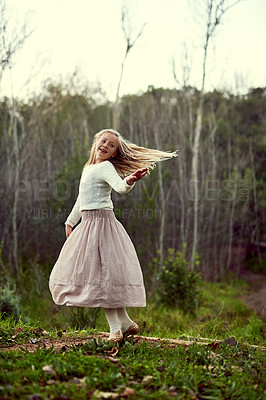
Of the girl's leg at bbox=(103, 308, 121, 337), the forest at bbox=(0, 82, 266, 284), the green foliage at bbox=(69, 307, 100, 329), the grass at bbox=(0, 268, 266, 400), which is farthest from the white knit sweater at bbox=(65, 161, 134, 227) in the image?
the forest at bbox=(0, 82, 266, 284)

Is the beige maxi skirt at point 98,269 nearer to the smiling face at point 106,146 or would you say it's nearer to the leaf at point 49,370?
the smiling face at point 106,146

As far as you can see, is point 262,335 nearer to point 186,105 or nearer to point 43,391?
point 43,391

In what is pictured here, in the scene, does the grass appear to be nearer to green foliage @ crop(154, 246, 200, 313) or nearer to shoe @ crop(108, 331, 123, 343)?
shoe @ crop(108, 331, 123, 343)

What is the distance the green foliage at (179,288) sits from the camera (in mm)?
7477

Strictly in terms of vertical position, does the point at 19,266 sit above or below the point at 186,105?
below

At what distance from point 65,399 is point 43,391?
0.14 m

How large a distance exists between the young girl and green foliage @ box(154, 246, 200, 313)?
12.6ft

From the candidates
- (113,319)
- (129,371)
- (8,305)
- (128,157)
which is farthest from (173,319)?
(129,371)

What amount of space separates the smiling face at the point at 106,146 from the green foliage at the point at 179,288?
12.9 ft

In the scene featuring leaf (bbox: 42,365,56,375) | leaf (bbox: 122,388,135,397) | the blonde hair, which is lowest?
leaf (bbox: 122,388,135,397)

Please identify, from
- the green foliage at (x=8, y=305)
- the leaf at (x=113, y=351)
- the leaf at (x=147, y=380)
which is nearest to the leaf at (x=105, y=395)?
the leaf at (x=147, y=380)

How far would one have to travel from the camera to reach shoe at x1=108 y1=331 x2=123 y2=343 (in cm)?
345

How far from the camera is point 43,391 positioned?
7.87 ft

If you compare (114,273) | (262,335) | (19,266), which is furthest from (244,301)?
(114,273)
